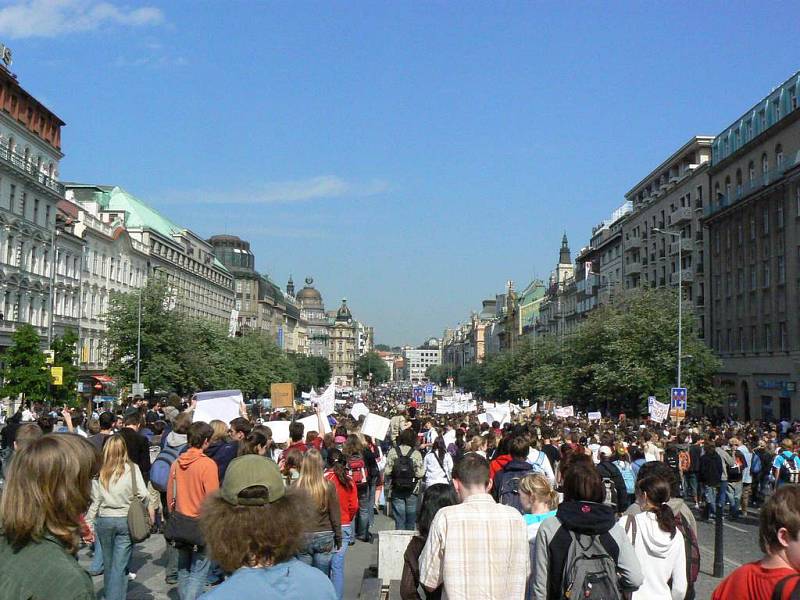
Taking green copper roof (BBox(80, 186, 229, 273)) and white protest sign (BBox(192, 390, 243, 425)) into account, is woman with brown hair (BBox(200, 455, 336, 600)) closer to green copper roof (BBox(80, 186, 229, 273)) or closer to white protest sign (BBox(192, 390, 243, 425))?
white protest sign (BBox(192, 390, 243, 425))

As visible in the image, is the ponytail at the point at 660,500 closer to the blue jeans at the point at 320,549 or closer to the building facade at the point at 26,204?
the blue jeans at the point at 320,549

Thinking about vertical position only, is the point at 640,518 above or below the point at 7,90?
below

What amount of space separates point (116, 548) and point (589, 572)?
16.6 ft

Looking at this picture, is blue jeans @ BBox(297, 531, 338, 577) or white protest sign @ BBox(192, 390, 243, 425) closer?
blue jeans @ BBox(297, 531, 338, 577)

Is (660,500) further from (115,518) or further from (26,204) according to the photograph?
(26,204)

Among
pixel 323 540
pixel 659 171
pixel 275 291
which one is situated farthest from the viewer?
pixel 275 291

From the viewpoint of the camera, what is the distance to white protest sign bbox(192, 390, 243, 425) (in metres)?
18.0

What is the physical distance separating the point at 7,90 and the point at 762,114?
41.5 meters

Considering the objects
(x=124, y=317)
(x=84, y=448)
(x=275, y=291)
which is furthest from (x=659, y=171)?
(x=275, y=291)

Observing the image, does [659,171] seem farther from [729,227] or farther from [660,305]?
[660,305]

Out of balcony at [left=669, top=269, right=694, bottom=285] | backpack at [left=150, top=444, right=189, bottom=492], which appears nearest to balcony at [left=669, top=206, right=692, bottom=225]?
balcony at [left=669, top=269, right=694, bottom=285]

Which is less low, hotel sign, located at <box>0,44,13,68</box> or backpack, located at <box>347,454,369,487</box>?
hotel sign, located at <box>0,44,13,68</box>

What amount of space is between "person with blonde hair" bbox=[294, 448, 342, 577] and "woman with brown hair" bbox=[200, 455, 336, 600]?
4.75 m

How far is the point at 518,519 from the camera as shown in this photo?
5.77m
